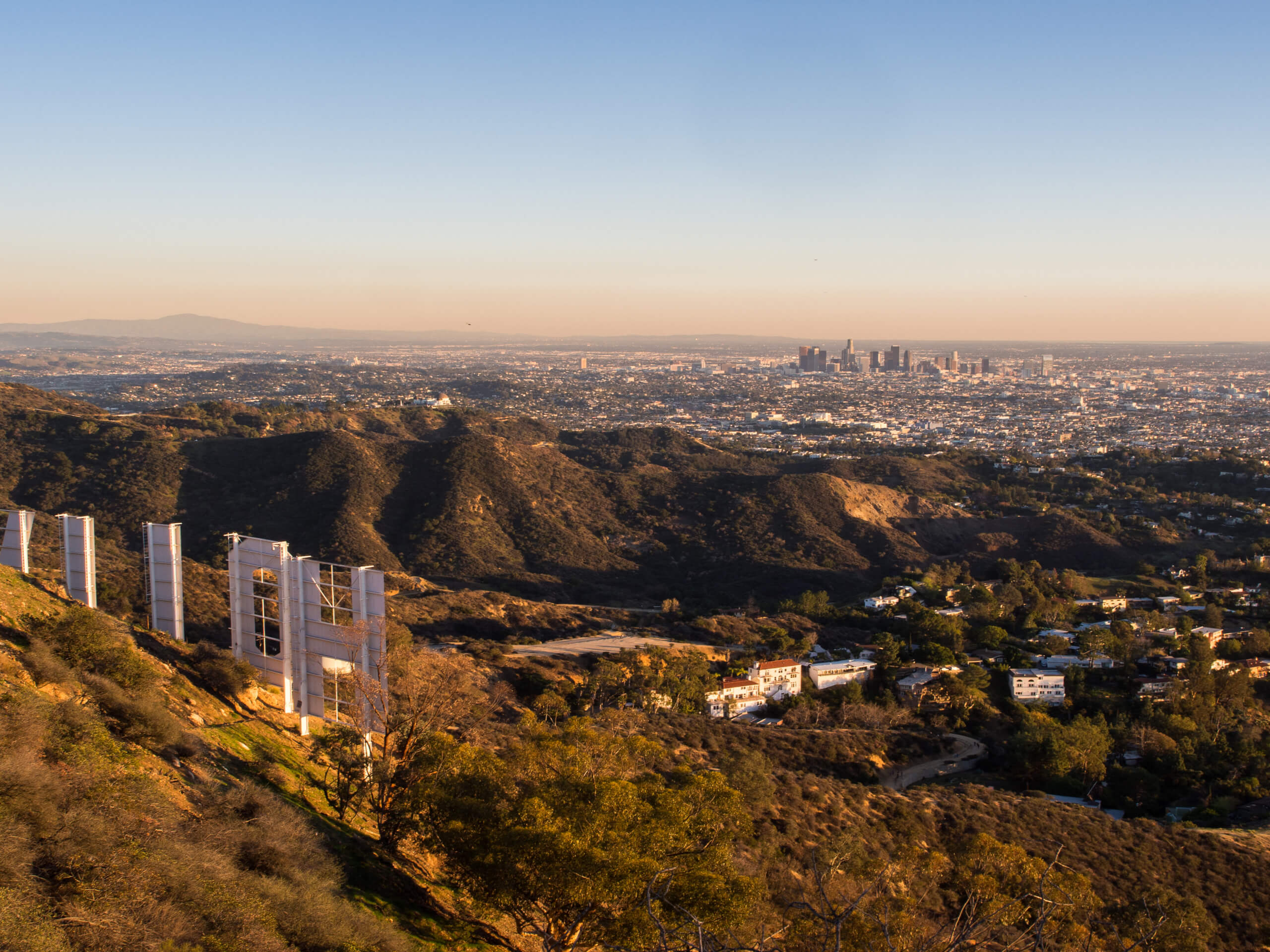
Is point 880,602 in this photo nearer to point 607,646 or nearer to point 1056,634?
point 1056,634

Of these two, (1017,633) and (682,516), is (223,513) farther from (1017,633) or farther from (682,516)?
(1017,633)

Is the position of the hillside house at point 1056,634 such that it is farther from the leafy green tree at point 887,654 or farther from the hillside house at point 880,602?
the leafy green tree at point 887,654

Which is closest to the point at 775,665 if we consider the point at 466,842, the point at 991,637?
the point at 991,637

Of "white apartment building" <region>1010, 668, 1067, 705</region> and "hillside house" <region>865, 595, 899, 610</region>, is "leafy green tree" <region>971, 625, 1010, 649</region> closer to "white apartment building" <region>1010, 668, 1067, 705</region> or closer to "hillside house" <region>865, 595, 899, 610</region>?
"hillside house" <region>865, 595, 899, 610</region>

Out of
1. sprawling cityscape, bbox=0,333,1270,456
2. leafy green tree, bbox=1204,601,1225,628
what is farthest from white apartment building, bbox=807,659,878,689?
sprawling cityscape, bbox=0,333,1270,456

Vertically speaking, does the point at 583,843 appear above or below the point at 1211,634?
above

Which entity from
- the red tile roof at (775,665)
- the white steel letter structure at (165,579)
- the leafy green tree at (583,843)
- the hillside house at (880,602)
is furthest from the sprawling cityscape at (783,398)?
the leafy green tree at (583,843)
